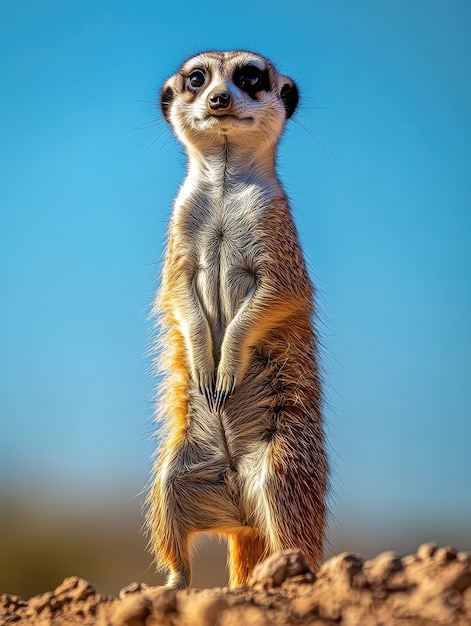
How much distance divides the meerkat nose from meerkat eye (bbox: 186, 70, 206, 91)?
454 mm

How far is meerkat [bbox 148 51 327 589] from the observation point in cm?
444

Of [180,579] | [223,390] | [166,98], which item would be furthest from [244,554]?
[166,98]

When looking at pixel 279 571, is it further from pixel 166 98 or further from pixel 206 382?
pixel 166 98

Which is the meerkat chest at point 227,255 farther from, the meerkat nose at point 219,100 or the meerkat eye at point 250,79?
the meerkat eye at point 250,79

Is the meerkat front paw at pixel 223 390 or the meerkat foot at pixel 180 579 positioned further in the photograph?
the meerkat front paw at pixel 223 390

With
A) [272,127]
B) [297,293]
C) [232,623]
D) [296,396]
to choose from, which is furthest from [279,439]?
[232,623]

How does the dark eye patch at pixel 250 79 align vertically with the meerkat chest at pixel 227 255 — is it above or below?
above

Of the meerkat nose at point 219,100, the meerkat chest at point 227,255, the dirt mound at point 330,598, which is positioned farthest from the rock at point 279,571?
the meerkat nose at point 219,100

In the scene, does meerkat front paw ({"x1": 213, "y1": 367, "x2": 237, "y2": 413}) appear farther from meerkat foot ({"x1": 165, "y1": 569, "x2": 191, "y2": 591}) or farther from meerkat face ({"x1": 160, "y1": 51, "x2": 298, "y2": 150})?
meerkat face ({"x1": 160, "y1": 51, "x2": 298, "y2": 150})

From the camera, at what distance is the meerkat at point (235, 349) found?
175 inches

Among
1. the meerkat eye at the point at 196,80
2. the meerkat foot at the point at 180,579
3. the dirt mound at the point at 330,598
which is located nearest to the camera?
the dirt mound at the point at 330,598

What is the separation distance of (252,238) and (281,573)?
8.57 feet

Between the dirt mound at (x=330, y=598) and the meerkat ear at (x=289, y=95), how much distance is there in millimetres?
3794

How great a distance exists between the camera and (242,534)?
4.58 m
